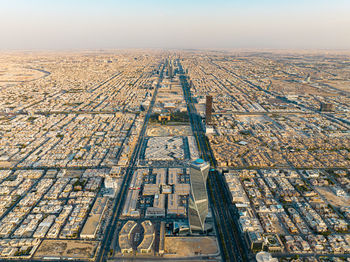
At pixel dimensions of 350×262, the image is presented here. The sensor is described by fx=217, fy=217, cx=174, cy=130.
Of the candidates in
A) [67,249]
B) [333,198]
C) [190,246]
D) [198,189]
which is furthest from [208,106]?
[67,249]

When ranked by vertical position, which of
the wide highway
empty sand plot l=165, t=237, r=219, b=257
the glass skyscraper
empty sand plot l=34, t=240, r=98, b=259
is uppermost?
the glass skyscraper

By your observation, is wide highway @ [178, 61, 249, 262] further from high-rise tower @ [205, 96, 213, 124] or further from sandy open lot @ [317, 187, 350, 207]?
sandy open lot @ [317, 187, 350, 207]

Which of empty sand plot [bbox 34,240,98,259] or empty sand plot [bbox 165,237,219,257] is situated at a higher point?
empty sand plot [bbox 165,237,219,257]

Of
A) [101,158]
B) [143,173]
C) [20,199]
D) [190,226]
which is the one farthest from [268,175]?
[20,199]

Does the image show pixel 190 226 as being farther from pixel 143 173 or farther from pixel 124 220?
pixel 143 173

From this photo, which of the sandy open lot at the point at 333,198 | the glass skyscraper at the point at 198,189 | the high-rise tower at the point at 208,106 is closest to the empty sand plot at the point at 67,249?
the glass skyscraper at the point at 198,189

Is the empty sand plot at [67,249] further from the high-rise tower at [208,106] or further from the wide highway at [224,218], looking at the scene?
the high-rise tower at [208,106]

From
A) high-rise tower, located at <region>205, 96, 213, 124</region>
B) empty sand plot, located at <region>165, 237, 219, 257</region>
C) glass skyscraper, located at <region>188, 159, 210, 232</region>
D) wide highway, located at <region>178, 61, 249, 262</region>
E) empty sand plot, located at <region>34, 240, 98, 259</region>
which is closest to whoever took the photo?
glass skyscraper, located at <region>188, 159, 210, 232</region>

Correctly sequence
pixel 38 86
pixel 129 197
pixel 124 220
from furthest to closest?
pixel 38 86 → pixel 129 197 → pixel 124 220

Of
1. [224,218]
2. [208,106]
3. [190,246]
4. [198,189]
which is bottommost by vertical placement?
[190,246]

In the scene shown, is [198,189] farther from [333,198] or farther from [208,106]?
[208,106]

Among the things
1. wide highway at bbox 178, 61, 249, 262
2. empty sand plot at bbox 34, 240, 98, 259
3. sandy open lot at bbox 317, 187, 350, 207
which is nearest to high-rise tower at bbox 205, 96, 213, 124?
wide highway at bbox 178, 61, 249, 262
